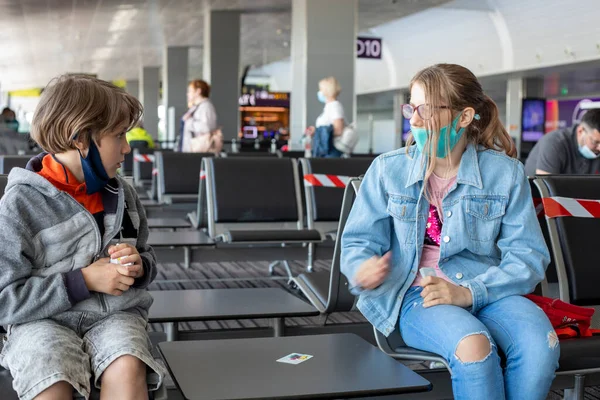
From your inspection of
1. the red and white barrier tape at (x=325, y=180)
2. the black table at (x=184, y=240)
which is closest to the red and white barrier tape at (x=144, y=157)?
the red and white barrier tape at (x=325, y=180)

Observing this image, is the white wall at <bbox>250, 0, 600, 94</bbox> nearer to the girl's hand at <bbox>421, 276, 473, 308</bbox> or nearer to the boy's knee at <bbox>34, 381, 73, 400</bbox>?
the girl's hand at <bbox>421, 276, 473, 308</bbox>

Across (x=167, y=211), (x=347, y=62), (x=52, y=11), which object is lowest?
(x=167, y=211)

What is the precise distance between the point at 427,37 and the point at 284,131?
35.3 feet

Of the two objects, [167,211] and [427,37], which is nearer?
[167,211]

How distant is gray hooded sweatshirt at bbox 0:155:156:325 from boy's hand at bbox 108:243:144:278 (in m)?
0.08

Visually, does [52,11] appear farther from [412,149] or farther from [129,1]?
[412,149]

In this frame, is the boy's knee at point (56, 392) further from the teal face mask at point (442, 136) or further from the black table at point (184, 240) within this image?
the black table at point (184, 240)

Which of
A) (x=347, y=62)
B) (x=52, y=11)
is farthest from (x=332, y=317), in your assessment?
(x=52, y=11)

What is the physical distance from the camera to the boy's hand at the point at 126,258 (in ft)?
6.50

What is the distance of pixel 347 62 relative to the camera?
12477 millimetres

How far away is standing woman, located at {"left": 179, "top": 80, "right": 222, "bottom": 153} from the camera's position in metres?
8.27

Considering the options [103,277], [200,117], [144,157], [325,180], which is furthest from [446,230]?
[144,157]

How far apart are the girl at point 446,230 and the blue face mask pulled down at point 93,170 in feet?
2.49

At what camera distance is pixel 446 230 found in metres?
2.42
